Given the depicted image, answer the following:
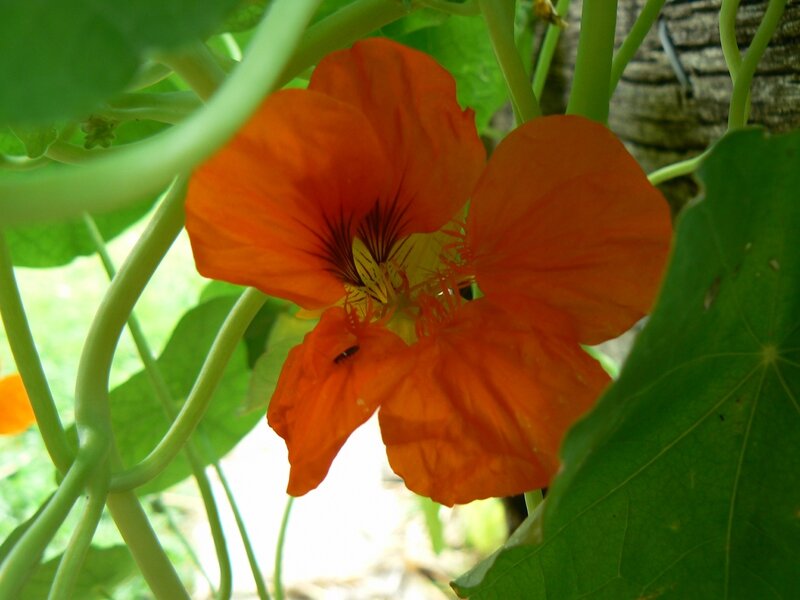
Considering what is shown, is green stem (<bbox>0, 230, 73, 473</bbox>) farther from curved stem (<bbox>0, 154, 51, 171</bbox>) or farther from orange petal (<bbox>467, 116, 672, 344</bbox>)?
orange petal (<bbox>467, 116, 672, 344</bbox>)

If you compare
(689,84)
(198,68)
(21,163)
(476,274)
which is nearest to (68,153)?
(21,163)

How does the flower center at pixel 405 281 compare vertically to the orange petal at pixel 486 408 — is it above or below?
above

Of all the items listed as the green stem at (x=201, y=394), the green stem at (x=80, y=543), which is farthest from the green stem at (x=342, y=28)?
the green stem at (x=80, y=543)

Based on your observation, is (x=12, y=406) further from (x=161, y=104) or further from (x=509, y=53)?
(x=509, y=53)

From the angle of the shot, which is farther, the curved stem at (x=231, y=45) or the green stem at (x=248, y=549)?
the curved stem at (x=231, y=45)

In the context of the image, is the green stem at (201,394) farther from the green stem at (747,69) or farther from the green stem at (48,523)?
the green stem at (747,69)
